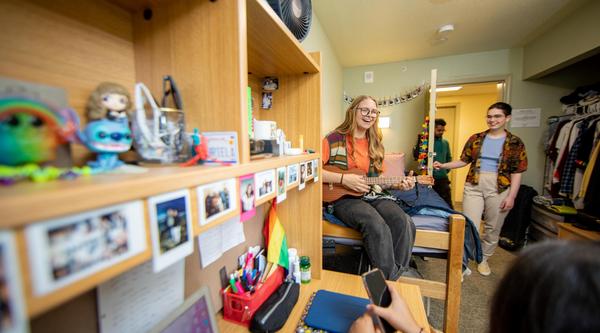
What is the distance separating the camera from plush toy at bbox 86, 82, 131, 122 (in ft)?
1.18

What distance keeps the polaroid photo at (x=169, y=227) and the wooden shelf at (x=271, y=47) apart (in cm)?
37

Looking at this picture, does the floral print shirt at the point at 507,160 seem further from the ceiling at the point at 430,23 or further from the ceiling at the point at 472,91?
the ceiling at the point at 472,91

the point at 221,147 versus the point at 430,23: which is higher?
the point at 430,23

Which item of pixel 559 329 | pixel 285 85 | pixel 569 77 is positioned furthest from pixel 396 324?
pixel 569 77

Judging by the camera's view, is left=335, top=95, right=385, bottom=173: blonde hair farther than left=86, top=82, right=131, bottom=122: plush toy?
Yes

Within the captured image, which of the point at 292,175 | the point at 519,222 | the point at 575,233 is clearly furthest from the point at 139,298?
the point at 519,222

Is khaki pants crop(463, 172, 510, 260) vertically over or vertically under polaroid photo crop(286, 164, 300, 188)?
under

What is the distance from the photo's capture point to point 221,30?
42 centimetres

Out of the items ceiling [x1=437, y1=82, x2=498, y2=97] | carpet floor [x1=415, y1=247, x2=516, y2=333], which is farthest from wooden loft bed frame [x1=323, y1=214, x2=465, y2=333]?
ceiling [x1=437, y1=82, x2=498, y2=97]

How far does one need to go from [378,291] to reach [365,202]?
0.65 meters

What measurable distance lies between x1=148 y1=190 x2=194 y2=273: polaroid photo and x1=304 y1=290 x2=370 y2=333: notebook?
1.76 ft

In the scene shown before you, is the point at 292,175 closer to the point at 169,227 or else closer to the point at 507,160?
the point at 169,227

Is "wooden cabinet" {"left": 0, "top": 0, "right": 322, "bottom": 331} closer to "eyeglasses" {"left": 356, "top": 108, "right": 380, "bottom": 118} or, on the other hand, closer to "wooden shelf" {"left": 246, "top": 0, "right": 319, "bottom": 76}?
"wooden shelf" {"left": 246, "top": 0, "right": 319, "bottom": 76}

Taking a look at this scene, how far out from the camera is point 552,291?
348 millimetres
